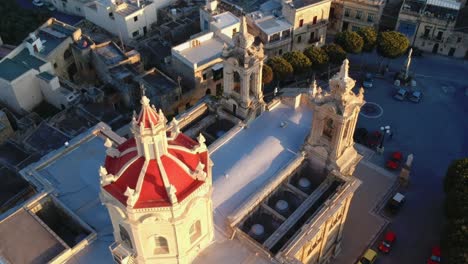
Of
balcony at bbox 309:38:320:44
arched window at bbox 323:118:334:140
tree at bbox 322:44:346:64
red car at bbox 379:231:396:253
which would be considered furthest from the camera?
balcony at bbox 309:38:320:44

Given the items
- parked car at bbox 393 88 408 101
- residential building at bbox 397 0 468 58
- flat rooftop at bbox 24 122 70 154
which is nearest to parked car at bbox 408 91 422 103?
parked car at bbox 393 88 408 101

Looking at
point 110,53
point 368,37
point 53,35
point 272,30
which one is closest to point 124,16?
point 110,53

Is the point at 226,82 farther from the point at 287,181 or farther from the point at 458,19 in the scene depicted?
the point at 458,19

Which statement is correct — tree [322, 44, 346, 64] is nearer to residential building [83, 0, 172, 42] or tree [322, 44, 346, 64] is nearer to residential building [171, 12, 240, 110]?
residential building [171, 12, 240, 110]

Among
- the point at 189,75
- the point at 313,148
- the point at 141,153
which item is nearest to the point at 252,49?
the point at 313,148

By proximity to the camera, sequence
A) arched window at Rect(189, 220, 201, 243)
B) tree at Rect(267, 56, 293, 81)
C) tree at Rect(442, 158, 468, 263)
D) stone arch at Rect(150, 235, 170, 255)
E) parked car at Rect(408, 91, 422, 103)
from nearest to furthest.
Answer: stone arch at Rect(150, 235, 170, 255) < arched window at Rect(189, 220, 201, 243) < tree at Rect(442, 158, 468, 263) < tree at Rect(267, 56, 293, 81) < parked car at Rect(408, 91, 422, 103)

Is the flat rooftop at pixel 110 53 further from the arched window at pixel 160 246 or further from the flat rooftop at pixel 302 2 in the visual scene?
the arched window at pixel 160 246
